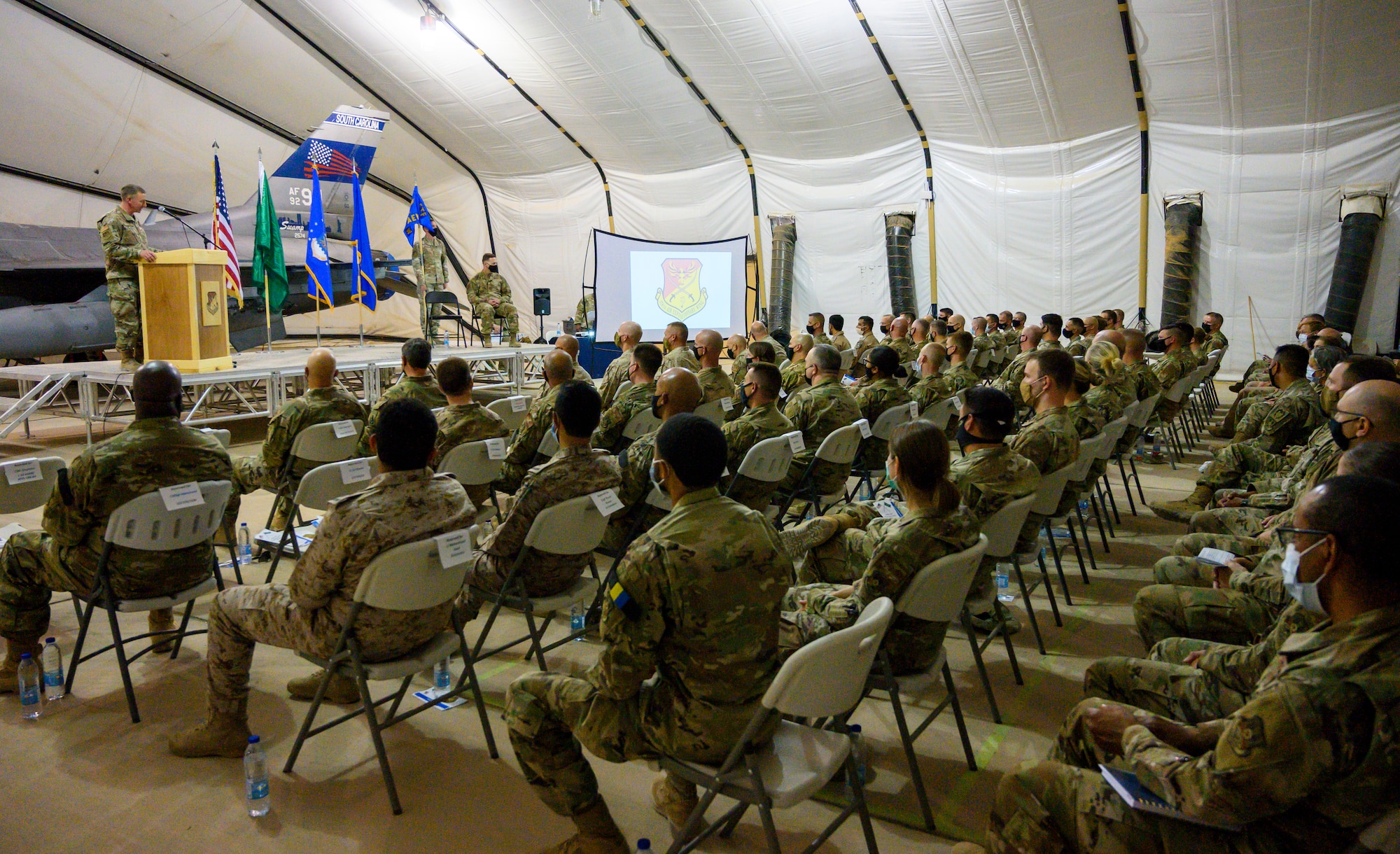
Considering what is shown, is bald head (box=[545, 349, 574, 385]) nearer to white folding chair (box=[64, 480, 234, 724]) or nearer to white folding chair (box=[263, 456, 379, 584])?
white folding chair (box=[263, 456, 379, 584])

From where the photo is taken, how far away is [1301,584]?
1575 millimetres

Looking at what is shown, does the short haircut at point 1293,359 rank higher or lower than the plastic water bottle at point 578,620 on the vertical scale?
higher

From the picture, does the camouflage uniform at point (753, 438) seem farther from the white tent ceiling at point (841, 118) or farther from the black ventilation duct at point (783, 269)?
the black ventilation duct at point (783, 269)

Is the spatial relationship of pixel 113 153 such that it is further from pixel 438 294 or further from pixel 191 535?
pixel 191 535

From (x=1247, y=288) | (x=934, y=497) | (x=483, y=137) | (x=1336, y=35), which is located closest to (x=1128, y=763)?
(x=934, y=497)

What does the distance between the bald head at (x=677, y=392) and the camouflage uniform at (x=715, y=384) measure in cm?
225

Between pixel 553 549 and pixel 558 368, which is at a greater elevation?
pixel 558 368

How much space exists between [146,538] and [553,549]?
145 centimetres

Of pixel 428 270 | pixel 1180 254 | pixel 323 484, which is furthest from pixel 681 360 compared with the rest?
pixel 1180 254

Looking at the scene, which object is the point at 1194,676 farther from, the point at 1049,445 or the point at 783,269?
the point at 783,269

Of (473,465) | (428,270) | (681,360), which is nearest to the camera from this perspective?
(473,465)

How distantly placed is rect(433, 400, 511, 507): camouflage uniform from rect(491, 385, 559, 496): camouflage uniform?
10 centimetres

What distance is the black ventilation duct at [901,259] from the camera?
14797 mm

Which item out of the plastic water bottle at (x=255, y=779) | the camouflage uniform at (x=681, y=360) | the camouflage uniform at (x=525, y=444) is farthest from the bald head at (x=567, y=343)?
the plastic water bottle at (x=255, y=779)
